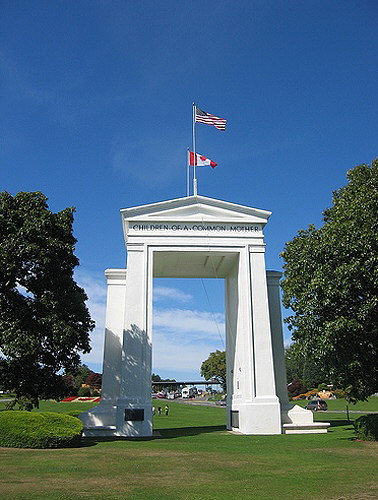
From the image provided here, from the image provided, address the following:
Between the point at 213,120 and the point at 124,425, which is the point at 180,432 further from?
the point at 213,120

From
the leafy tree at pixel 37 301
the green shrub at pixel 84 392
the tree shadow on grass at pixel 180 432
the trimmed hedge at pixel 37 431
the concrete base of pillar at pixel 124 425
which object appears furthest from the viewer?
the green shrub at pixel 84 392

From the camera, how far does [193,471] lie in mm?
11641

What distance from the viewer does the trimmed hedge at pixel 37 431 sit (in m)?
15.5

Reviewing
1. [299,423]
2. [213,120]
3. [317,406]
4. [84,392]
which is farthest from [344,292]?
[84,392]

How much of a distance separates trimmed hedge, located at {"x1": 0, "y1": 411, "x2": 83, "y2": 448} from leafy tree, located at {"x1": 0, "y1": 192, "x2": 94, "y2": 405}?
10.6ft

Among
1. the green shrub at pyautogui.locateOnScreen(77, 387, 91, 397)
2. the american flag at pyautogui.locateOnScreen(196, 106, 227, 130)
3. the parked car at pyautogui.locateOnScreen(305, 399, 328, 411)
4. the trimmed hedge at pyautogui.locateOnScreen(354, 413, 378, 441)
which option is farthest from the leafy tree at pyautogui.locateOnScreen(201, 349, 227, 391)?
the trimmed hedge at pyautogui.locateOnScreen(354, 413, 378, 441)

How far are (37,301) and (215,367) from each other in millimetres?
79542

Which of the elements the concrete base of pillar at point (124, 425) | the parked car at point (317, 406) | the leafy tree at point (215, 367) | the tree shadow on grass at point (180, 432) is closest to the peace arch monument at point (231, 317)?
the concrete base of pillar at point (124, 425)

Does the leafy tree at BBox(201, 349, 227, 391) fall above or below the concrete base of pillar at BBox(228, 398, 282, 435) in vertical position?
above

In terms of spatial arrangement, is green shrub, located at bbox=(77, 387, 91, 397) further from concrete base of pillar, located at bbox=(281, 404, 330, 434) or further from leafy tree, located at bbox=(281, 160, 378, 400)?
leafy tree, located at bbox=(281, 160, 378, 400)

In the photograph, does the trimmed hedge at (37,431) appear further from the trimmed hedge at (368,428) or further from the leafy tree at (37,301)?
the trimmed hedge at (368,428)

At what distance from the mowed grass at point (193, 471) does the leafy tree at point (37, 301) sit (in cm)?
497

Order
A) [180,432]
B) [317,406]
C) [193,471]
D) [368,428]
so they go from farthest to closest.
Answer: [317,406]
[180,432]
[368,428]
[193,471]

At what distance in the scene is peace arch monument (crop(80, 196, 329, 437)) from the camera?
23.3 m
